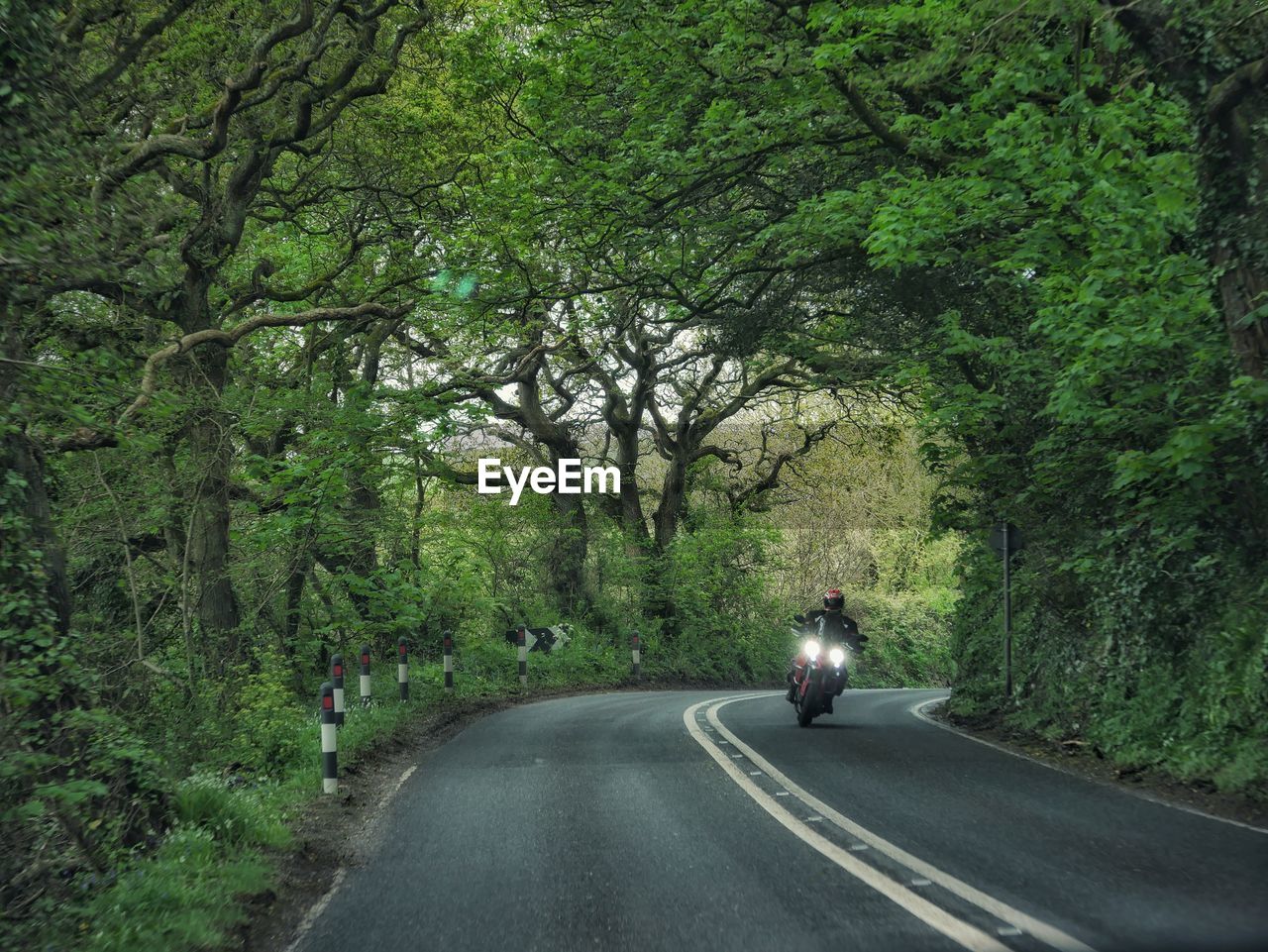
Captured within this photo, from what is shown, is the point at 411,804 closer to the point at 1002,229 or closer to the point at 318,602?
the point at 318,602

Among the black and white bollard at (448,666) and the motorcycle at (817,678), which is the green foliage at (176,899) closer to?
the motorcycle at (817,678)

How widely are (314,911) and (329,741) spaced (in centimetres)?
374

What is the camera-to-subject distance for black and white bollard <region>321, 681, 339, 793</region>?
30.6 ft

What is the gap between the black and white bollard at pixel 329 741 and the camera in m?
9.33

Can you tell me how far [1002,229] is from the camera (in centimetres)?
1294

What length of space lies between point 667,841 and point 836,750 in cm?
497

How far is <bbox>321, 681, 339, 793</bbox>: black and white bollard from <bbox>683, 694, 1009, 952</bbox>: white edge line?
11.8ft

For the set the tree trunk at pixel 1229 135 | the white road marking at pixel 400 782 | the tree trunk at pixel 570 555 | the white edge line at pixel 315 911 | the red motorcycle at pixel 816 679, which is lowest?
the white road marking at pixel 400 782

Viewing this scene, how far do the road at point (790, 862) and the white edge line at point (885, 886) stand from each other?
0.02 meters

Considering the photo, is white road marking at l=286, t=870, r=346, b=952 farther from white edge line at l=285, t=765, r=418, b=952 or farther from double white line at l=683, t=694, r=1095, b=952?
double white line at l=683, t=694, r=1095, b=952

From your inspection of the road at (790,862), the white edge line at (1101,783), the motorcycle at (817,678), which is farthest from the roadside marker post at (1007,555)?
the road at (790,862)

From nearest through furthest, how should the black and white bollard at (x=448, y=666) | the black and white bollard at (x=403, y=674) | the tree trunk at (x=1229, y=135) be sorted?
1. the tree trunk at (x=1229, y=135)
2. the black and white bollard at (x=403, y=674)
3. the black and white bollard at (x=448, y=666)

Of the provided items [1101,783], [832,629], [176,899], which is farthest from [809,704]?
[176,899]

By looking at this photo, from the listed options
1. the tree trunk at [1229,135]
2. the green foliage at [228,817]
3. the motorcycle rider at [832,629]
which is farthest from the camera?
the motorcycle rider at [832,629]
